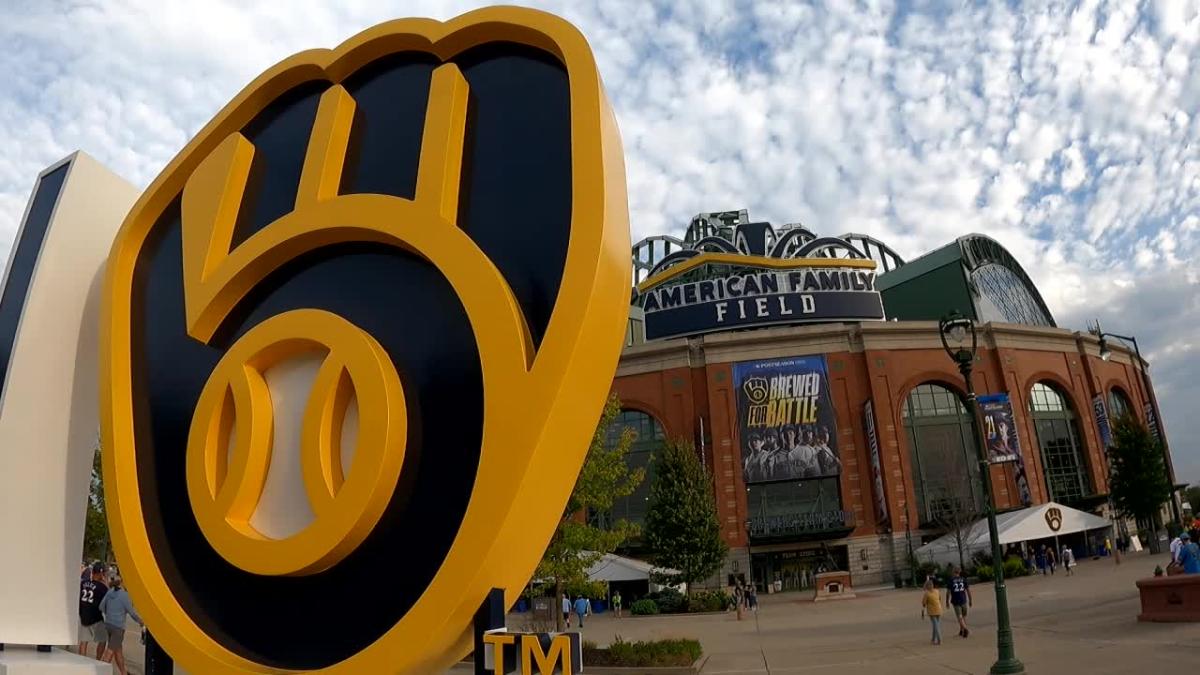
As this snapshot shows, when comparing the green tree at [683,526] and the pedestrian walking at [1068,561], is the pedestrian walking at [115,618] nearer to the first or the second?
the green tree at [683,526]

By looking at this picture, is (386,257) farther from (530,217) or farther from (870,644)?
(870,644)

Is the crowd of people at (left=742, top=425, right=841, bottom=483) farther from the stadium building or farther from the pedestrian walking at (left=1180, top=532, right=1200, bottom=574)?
the pedestrian walking at (left=1180, top=532, right=1200, bottom=574)

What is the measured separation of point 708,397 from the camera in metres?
47.2

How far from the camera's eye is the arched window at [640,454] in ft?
159

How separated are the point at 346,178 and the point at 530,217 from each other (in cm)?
227

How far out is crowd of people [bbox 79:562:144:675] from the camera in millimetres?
11633

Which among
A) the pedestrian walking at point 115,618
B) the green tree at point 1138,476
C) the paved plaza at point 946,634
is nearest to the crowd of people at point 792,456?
the paved plaza at point 946,634

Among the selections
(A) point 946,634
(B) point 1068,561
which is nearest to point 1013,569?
(B) point 1068,561

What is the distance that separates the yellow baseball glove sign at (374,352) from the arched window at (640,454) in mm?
40943

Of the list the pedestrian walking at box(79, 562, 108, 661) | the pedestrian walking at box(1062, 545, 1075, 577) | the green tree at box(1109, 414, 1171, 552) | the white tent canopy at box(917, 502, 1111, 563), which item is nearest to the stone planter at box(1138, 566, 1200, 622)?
the white tent canopy at box(917, 502, 1111, 563)

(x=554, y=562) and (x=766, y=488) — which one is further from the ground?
(x=766, y=488)

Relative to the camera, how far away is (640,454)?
4909 centimetres

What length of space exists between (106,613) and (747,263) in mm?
45518

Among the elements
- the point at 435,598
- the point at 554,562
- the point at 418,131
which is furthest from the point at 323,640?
the point at 554,562
